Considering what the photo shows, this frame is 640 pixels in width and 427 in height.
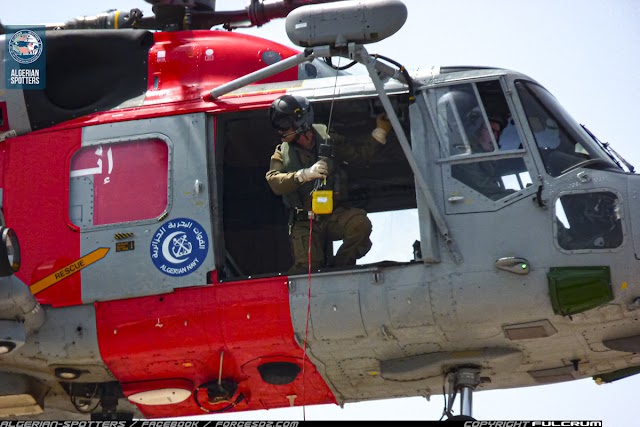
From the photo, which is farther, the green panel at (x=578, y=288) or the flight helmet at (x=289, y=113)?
the flight helmet at (x=289, y=113)

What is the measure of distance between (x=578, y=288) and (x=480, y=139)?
1466 mm

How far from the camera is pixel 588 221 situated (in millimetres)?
9688

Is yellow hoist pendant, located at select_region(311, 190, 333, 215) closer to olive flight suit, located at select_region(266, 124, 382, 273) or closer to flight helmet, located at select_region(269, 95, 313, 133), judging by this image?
olive flight suit, located at select_region(266, 124, 382, 273)

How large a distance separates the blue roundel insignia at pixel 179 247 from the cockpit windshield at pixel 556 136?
9.33ft

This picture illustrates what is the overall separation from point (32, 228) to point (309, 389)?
9.07 feet

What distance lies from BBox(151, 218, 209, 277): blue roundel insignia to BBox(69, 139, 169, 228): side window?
0.19m

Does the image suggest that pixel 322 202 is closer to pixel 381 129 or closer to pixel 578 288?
pixel 381 129

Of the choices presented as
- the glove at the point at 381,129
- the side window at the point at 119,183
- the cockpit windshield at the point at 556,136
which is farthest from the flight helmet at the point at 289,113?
the cockpit windshield at the point at 556,136

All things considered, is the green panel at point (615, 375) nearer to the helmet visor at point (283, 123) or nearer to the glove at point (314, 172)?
the glove at point (314, 172)

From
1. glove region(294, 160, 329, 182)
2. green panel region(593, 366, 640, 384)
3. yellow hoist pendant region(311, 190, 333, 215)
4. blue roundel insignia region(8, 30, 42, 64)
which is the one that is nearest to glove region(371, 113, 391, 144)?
glove region(294, 160, 329, 182)

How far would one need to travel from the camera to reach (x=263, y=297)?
10125 mm

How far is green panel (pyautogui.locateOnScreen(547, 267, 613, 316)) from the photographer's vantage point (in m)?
9.49

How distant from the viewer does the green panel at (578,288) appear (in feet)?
31.1

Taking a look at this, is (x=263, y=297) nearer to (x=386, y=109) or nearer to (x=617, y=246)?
(x=386, y=109)
